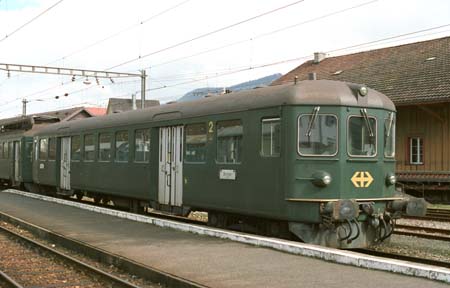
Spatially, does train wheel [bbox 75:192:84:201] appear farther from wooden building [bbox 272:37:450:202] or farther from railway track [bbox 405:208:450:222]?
wooden building [bbox 272:37:450:202]

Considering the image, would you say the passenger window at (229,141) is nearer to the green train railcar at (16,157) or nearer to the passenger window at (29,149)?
the passenger window at (29,149)

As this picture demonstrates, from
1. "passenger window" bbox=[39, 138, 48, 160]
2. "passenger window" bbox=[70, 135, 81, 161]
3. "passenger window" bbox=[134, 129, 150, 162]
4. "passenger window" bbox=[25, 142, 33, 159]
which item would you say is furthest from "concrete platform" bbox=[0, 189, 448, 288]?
"passenger window" bbox=[25, 142, 33, 159]

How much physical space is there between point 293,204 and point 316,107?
1629 millimetres

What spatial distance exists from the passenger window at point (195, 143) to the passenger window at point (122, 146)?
132 inches

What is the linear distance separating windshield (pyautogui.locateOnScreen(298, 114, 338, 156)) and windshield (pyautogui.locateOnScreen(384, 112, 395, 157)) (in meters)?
1.20

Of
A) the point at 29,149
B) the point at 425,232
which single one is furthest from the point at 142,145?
the point at 29,149

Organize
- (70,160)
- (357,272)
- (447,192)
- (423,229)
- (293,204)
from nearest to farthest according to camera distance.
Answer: (357,272), (293,204), (423,229), (70,160), (447,192)

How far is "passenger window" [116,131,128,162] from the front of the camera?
15.4 meters

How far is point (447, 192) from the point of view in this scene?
24.5 metres

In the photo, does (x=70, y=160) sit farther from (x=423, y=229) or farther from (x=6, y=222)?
(x=423, y=229)

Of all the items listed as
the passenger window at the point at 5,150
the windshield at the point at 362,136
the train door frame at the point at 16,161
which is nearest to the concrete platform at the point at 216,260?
the windshield at the point at 362,136

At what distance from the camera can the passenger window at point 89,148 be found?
1773 cm

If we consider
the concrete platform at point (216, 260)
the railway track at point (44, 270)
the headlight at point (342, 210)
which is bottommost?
the railway track at point (44, 270)

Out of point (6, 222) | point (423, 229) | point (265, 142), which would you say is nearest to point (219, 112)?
point (265, 142)
